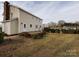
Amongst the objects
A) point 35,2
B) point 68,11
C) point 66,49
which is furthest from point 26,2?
point 66,49

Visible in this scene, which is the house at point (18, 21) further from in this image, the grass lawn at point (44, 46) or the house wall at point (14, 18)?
the grass lawn at point (44, 46)

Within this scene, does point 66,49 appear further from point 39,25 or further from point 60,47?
point 39,25

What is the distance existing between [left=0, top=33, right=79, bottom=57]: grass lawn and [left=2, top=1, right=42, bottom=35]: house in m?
0.16

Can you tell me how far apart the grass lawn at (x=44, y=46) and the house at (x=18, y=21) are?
0.16m

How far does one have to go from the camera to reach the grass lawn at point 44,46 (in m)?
4.31

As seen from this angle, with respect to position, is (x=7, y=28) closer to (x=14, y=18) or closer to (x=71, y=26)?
(x=14, y=18)

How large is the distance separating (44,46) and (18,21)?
2.08 feet

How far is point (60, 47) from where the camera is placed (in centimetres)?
434

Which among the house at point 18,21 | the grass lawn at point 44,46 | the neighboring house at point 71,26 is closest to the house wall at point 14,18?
the house at point 18,21

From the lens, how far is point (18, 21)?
437 cm

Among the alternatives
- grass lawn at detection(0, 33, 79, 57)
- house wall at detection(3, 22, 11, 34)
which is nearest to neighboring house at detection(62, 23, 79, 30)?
grass lawn at detection(0, 33, 79, 57)

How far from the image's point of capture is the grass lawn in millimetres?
4312

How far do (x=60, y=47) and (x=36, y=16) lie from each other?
0.70 meters

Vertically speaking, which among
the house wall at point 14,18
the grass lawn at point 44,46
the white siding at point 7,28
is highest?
the house wall at point 14,18
